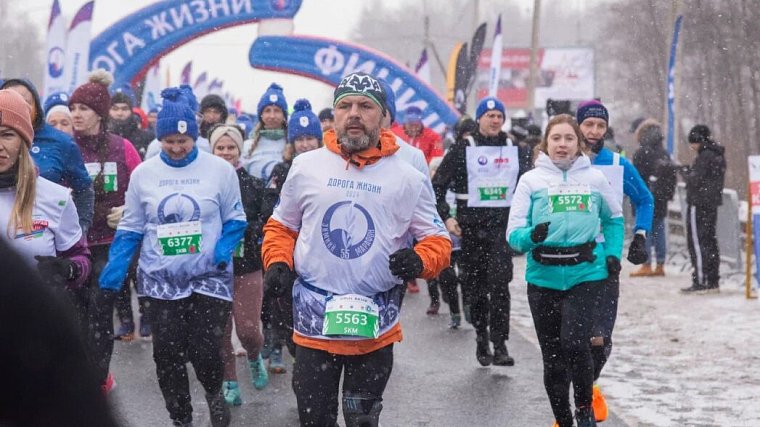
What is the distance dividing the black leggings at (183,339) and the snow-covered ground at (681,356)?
8.49 feet

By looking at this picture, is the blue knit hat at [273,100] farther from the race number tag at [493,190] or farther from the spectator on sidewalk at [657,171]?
the spectator on sidewalk at [657,171]

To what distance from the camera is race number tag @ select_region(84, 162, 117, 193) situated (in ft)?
26.2

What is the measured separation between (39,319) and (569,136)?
5.33m

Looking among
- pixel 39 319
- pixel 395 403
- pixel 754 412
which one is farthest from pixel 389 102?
pixel 39 319

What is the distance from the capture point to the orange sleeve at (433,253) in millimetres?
4914

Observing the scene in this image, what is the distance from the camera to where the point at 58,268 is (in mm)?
5238

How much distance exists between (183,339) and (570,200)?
2103 millimetres

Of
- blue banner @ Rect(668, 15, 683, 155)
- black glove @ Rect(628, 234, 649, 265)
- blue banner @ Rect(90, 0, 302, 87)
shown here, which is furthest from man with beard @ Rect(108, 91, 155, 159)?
blue banner @ Rect(90, 0, 302, 87)

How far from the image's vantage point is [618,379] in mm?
8883

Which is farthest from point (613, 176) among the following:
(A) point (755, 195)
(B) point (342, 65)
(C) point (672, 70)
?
(B) point (342, 65)

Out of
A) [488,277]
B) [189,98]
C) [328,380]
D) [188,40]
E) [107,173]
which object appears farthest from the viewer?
[188,40]

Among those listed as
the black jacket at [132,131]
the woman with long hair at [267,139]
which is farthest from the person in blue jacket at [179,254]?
the black jacket at [132,131]

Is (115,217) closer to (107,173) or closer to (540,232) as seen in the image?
(107,173)

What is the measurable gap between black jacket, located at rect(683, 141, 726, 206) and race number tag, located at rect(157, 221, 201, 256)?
909 cm
